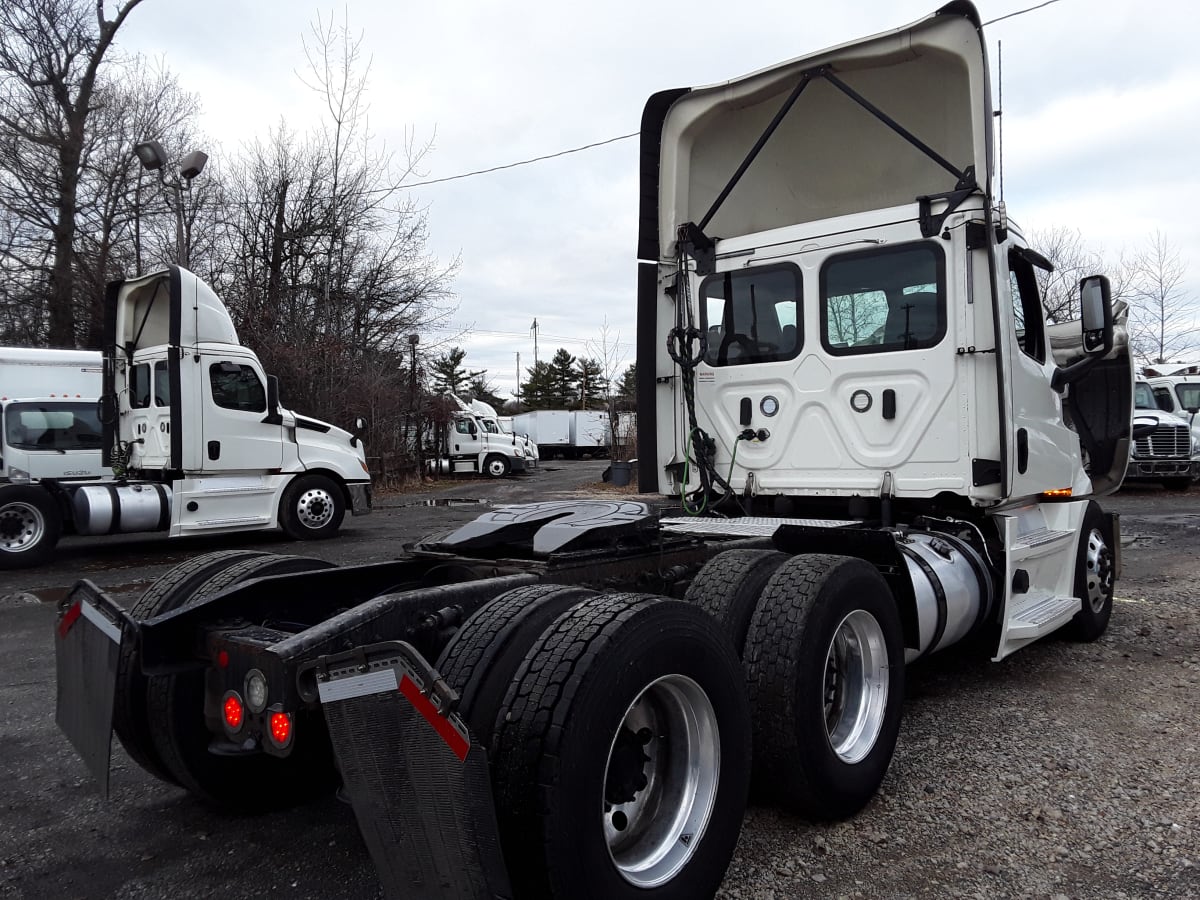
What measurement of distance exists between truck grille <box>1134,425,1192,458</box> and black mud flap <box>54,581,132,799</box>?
766 inches

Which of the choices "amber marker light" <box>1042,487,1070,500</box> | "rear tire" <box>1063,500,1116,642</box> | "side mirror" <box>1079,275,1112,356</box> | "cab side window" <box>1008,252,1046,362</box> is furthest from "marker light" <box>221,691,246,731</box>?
"rear tire" <box>1063,500,1116,642</box>

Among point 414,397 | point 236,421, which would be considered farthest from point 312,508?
point 414,397

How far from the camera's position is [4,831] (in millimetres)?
3229

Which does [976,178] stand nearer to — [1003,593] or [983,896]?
[1003,593]

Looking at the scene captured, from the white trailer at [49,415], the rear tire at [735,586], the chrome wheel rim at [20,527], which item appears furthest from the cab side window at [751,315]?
the white trailer at [49,415]

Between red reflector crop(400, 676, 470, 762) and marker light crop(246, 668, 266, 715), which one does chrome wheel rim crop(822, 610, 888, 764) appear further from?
marker light crop(246, 668, 266, 715)

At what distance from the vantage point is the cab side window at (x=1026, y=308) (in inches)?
202

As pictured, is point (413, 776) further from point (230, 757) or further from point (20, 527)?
point (20, 527)

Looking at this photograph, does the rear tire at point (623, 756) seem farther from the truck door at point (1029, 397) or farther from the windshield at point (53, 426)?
the windshield at point (53, 426)

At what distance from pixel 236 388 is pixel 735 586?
31.6 feet

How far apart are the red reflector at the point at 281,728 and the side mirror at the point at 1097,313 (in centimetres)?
483

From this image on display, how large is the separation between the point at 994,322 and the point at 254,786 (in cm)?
422

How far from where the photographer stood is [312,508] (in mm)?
12383

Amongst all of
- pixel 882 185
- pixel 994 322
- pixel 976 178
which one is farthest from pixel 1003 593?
pixel 882 185
